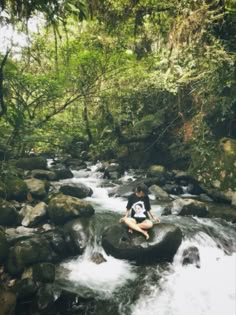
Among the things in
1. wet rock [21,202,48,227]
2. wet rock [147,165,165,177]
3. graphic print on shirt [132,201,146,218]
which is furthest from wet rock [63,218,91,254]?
wet rock [147,165,165,177]

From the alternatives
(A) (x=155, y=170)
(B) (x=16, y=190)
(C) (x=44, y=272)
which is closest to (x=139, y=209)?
(C) (x=44, y=272)

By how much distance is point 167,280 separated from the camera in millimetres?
6352

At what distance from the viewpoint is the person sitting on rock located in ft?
23.7

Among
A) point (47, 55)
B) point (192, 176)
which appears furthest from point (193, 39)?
point (47, 55)

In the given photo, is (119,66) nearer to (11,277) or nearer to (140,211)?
Result: (140,211)

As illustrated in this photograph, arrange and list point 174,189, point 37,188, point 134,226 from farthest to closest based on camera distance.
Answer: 1. point 174,189
2. point 37,188
3. point 134,226

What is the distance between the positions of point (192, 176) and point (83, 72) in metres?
6.25

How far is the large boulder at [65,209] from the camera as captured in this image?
27.6 ft

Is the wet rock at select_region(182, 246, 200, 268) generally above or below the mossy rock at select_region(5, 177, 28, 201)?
below

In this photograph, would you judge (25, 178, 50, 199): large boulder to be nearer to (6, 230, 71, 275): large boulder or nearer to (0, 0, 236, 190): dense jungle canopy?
(0, 0, 236, 190): dense jungle canopy

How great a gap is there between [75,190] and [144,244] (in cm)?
469

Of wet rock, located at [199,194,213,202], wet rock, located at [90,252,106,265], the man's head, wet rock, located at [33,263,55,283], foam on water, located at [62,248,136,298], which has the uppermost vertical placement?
the man's head

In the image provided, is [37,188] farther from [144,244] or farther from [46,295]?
[46,295]

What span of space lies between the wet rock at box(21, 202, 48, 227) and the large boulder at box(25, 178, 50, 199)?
1410 millimetres
